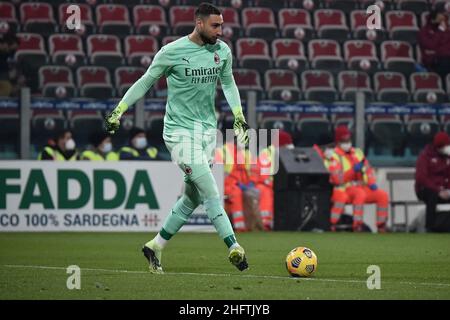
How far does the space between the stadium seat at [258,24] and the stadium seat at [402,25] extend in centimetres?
254

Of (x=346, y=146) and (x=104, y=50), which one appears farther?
(x=104, y=50)

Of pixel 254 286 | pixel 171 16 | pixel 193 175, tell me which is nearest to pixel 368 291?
pixel 254 286

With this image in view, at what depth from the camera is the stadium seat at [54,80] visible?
70.1ft

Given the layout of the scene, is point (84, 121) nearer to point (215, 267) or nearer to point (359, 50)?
point (359, 50)

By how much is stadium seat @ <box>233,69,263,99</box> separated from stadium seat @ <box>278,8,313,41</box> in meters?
3.50

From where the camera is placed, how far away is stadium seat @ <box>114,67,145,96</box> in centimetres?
2198

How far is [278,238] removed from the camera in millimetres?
17688

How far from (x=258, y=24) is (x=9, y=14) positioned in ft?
17.1

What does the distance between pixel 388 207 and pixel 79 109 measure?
18.2ft

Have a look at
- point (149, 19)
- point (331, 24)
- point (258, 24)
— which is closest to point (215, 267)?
point (149, 19)

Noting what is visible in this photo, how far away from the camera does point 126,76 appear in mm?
22281

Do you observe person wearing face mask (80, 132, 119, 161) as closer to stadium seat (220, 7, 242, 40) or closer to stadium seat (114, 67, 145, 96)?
stadium seat (114, 67, 145, 96)

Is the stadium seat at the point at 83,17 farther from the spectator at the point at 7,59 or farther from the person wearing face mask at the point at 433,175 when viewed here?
the person wearing face mask at the point at 433,175

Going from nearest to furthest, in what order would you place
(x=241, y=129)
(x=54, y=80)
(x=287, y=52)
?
(x=241, y=129)
(x=54, y=80)
(x=287, y=52)
